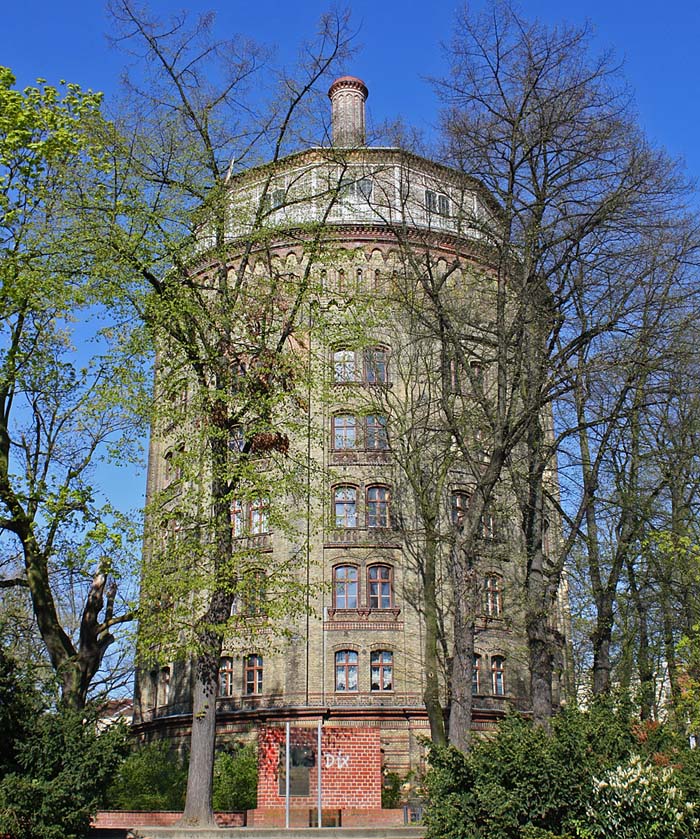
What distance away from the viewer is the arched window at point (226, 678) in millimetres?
32475

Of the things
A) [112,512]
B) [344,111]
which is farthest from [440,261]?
[112,512]

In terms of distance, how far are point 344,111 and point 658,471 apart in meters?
23.9

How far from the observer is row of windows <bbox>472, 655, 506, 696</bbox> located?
32344 mm

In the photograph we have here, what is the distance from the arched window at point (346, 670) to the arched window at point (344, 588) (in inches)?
62.3

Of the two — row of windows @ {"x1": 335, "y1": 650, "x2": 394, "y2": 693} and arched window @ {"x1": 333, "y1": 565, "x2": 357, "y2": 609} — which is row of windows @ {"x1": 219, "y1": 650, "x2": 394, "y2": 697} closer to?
row of windows @ {"x1": 335, "y1": 650, "x2": 394, "y2": 693}

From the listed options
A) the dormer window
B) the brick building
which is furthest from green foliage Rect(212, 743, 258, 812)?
A: the dormer window

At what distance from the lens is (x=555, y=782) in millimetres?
11727

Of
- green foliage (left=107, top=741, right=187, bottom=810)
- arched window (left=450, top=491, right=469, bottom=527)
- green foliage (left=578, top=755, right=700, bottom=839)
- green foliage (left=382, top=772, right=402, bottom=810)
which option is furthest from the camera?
arched window (left=450, top=491, right=469, bottom=527)

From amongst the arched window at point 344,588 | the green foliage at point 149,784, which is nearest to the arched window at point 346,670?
the arched window at point 344,588

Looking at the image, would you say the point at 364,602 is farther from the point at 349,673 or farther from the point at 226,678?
the point at 226,678

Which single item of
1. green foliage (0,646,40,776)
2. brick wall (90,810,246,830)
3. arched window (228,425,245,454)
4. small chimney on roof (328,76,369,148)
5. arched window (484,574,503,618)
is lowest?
brick wall (90,810,246,830)

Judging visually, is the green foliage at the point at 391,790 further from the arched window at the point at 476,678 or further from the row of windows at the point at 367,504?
the row of windows at the point at 367,504

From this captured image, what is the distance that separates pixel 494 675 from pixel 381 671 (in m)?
4.28

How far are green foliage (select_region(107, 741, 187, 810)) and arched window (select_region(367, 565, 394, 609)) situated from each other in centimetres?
809
